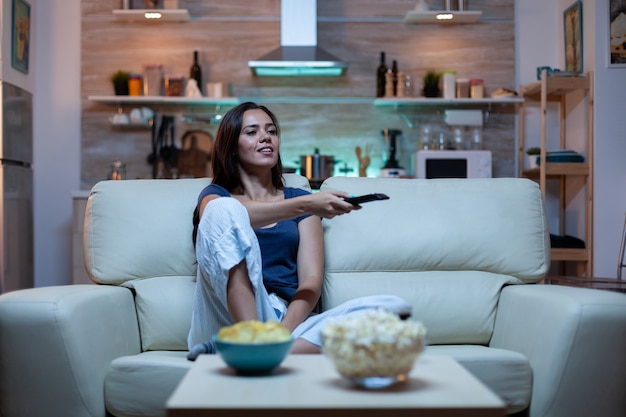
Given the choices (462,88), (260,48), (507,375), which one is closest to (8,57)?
(260,48)

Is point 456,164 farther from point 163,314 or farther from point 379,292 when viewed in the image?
point 163,314

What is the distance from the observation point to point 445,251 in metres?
2.62

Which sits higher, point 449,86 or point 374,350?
point 449,86

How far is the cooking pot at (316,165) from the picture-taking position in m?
5.49

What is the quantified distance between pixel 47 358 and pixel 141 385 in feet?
0.85

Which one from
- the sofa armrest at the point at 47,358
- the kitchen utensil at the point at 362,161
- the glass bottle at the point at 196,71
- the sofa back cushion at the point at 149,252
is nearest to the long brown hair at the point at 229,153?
the sofa back cushion at the point at 149,252

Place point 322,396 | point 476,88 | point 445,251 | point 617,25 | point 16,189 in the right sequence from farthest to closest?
point 476,88 < point 16,189 < point 617,25 < point 445,251 < point 322,396

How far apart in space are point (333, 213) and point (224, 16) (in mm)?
3904

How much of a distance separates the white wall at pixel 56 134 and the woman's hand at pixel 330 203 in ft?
12.9

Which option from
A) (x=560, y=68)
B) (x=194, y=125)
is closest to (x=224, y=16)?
(x=194, y=125)

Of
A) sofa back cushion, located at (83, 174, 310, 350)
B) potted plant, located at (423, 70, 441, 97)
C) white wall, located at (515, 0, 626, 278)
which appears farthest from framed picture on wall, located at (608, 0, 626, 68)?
sofa back cushion, located at (83, 174, 310, 350)

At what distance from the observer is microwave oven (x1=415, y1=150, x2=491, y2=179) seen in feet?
17.7

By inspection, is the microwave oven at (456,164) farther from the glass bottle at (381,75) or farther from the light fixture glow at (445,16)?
the light fixture glow at (445,16)

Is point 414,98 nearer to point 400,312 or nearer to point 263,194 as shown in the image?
point 263,194
